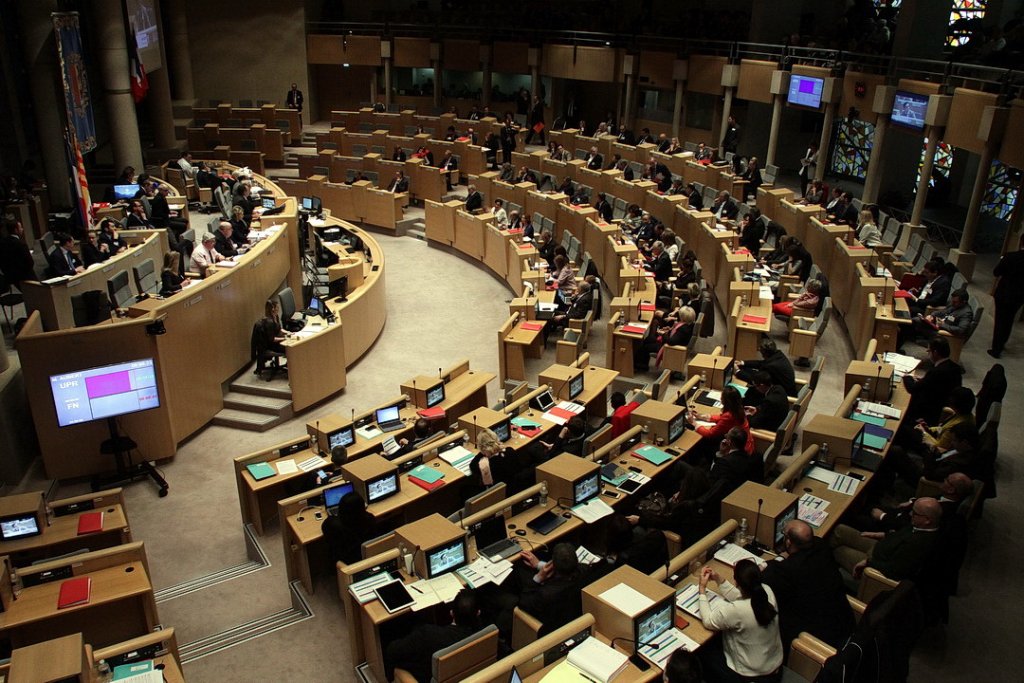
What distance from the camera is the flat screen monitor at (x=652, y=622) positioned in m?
5.45

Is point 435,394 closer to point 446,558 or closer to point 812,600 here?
point 446,558

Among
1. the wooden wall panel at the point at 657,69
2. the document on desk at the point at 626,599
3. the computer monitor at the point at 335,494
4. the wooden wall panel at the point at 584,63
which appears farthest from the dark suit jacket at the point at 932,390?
Answer: the wooden wall panel at the point at 584,63

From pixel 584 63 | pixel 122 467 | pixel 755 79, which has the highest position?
pixel 584 63

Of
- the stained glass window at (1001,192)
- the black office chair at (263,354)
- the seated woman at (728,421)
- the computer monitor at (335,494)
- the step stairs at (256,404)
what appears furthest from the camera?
the stained glass window at (1001,192)

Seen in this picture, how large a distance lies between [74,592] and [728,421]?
6.29 m

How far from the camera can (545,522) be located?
24.0 feet

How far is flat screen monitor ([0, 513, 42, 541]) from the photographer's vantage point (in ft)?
23.3

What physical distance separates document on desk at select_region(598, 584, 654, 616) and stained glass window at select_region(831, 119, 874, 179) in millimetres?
20700

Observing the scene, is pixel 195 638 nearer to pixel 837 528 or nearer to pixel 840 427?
pixel 837 528

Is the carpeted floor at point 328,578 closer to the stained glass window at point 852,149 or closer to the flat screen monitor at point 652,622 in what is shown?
the flat screen monitor at point 652,622

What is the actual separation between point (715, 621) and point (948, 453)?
12.2 feet

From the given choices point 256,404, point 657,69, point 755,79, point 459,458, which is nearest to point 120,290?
point 256,404

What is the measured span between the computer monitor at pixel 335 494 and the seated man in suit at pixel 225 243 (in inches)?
262

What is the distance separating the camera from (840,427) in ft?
26.0
